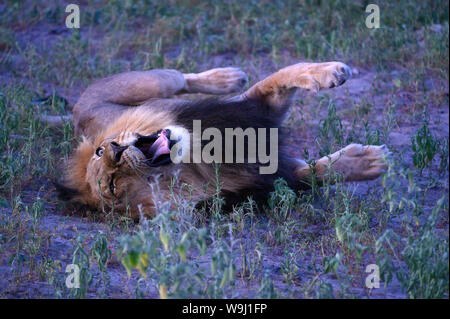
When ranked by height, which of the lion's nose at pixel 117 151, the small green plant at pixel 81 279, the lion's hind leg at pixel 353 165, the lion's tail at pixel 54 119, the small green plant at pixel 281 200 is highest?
the lion's tail at pixel 54 119

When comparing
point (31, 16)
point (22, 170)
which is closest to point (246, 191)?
point (22, 170)

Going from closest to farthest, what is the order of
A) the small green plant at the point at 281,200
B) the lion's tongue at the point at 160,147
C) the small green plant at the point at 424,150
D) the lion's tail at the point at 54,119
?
the small green plant at the point at 281,200
the lion's tongue at the point at 160,147
the small green plant at the point at 424,150
the lion's tail at the point at 54,119

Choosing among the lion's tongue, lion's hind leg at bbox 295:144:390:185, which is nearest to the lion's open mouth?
the lion's tongue

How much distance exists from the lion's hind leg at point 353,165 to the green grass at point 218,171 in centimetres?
9

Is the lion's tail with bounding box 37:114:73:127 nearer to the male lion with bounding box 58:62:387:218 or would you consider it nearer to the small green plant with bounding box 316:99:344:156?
the male lion with bounding box 58:62:387:218

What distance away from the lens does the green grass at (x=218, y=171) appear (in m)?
2.90

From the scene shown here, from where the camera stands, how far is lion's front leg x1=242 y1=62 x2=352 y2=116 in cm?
423

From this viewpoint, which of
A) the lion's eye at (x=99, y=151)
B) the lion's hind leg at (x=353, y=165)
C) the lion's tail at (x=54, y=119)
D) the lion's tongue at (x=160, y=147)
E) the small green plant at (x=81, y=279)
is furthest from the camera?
the lion's tail at (x=54, y=119)

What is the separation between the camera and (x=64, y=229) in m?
3.74

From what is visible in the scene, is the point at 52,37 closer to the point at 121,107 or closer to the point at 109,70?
the point at 109,70

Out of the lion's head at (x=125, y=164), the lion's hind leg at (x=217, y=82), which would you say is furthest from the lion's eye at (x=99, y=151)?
the lion's hind leg at (x=217, y=82)

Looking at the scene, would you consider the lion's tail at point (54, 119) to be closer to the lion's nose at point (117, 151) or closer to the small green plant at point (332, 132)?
the lion's nose at point (117, 151)

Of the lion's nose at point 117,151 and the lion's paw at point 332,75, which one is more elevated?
the lion's paw at point 332,75
